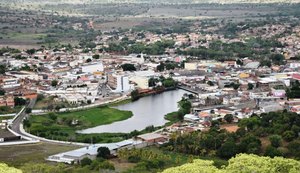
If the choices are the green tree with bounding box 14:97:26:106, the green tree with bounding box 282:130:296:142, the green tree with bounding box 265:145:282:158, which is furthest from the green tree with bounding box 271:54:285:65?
the green tree with bounding box 265:145:282:158

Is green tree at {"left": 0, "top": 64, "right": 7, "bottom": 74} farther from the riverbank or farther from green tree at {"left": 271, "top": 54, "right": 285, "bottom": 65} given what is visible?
green tree at {"left": 271, "top": 54, "right": 285, "bottom": 65}

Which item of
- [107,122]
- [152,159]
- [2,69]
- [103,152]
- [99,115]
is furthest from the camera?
[2,69]

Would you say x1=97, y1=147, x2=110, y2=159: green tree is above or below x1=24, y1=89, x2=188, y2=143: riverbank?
above

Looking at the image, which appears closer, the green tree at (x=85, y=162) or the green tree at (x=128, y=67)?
the green tree at (x=85, y=162)

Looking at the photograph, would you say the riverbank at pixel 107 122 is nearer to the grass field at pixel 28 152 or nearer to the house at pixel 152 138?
the house at pixel 152 138

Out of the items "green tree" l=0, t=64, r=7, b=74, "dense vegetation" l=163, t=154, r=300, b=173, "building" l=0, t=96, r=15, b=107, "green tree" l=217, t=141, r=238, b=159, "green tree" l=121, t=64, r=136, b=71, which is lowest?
"green tree" l=217, t=141, r=238, b=159

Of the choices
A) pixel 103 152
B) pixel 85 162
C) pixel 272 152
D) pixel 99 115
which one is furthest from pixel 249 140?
pixel 99 115

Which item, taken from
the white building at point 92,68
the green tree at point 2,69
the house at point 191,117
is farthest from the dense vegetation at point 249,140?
the green tree at point 2,69

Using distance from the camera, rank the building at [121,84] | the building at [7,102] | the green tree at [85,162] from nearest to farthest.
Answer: the green tree at [85,162], the building at [7,102], the building at [121,84]

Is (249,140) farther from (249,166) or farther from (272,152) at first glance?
(249,166)
